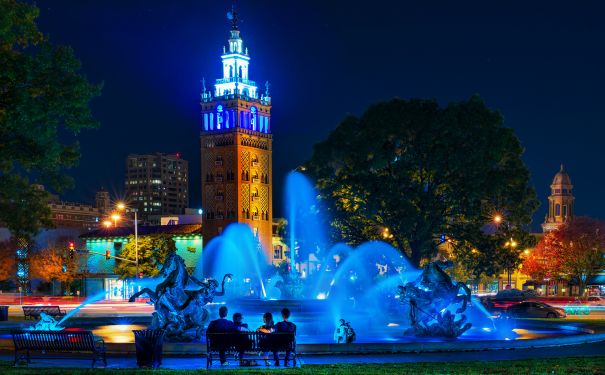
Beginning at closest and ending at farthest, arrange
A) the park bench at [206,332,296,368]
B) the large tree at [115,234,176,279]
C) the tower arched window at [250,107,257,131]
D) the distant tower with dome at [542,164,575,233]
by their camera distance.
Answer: the park bench at [206,332,296,368], the large tree at [115,234,176,279], the tower arched window at [250,107,257,131], the distant tower with dome at [542,164,575,233]

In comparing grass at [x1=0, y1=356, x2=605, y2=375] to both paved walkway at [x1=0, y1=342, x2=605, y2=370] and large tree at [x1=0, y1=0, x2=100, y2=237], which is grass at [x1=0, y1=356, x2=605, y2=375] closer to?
paved walkway at [x1=0, y1=342, x2=605, y2=370]

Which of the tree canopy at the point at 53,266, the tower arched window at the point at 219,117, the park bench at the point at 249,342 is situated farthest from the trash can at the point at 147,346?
the tower arched window at the point at 219,117

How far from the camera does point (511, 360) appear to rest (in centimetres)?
2248

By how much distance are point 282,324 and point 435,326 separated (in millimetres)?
8834

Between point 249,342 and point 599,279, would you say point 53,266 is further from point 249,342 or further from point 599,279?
point 249,342

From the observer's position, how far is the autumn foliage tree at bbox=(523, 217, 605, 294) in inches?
3802

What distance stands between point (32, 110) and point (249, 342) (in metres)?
10.9

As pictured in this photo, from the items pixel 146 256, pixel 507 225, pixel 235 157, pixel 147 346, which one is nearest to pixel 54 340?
pixel 147 346

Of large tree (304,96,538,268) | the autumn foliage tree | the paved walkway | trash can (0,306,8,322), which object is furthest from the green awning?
the paved walkway

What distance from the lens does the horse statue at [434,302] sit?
29.5m

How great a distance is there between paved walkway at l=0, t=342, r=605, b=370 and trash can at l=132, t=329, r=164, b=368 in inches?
17.1

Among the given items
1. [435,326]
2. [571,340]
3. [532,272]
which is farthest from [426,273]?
[532,272]

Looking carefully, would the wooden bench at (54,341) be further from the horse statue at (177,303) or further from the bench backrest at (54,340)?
the horse statue at (177,303)

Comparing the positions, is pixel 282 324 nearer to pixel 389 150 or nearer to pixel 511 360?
pixel 511 360
